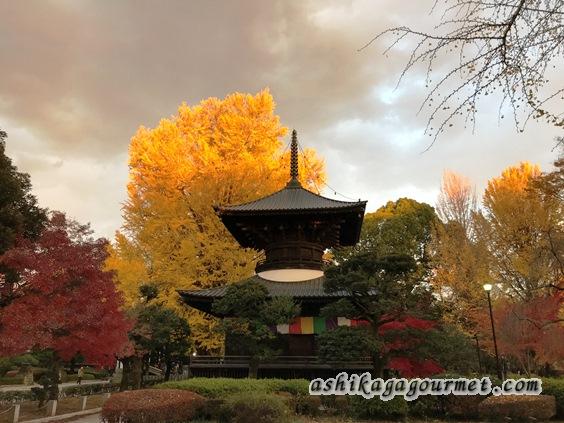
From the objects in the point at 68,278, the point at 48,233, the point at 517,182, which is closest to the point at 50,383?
the point at 68,278

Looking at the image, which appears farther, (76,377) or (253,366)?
(76,377)

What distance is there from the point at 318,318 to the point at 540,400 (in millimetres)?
7939

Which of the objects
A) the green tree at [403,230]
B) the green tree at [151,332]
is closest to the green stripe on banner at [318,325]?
the green tree at [151,332]

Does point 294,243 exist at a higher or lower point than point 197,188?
lower

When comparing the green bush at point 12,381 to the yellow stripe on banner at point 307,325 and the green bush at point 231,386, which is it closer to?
the green bush at point 231,386

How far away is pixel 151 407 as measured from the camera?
413 inches

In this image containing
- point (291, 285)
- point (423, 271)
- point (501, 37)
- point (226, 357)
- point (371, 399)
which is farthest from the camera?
point (423, 271)

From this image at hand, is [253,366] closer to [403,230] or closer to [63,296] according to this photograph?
[63,296]

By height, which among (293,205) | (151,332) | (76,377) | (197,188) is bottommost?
(76,377)

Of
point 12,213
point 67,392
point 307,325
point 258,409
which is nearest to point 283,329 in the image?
point 307,325

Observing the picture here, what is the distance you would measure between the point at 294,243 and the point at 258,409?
31.9 feet

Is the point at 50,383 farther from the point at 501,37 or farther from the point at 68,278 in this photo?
the point at 501,37

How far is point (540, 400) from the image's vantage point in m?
12.7

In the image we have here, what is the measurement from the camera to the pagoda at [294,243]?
17469 millimetres
